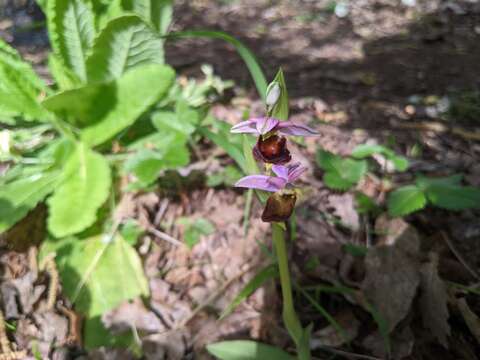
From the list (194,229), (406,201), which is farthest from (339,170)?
(194,229)

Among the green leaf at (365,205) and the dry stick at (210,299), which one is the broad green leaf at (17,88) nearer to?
the dry stick at (210,299)

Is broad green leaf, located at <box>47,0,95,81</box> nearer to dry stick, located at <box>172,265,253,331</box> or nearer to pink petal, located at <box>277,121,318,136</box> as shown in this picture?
dry stick, located at <box>172,265,253,331</box>

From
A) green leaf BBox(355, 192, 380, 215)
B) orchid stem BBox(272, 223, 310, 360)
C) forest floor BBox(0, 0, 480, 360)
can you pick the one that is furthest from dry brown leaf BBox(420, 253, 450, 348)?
orchid stem BBox(272, 223, 310, 360)

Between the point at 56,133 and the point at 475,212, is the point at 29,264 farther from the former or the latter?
the point at 475,212

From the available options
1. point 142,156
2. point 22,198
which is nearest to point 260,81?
point 142,156

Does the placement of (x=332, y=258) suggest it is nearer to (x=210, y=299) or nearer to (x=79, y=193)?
(x=210, y=299)
